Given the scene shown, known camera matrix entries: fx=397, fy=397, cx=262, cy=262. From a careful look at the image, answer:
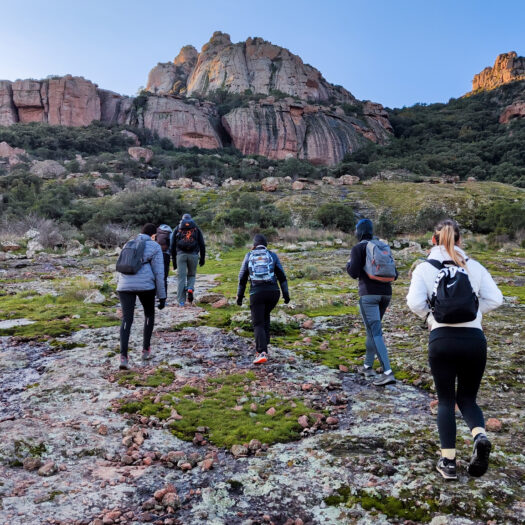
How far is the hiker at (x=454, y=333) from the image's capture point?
9.04ft

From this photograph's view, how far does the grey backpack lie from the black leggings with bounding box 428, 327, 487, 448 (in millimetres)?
1863

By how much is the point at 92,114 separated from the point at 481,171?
244 ft

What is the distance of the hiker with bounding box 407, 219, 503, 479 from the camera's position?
2.75 metres

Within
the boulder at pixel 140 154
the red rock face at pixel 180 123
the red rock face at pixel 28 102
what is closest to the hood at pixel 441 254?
the boulder at pixel 140 154

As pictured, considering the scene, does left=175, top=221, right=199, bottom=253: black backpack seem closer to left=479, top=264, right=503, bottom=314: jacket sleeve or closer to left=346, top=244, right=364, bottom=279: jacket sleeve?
left=346, top=244, right=364, bottom=279: jacket sleeve

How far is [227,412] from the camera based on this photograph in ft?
13.0

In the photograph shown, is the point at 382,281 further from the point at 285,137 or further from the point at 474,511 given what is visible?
the point at 285,137

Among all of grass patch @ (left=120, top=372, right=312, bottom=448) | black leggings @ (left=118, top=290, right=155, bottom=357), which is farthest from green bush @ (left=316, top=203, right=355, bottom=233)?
grass patch @ (left=120, top=372, right=312, bottom=448)

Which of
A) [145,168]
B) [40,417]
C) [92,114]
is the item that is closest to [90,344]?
[40,417]

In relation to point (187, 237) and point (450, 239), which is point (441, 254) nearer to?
point (450, 239)

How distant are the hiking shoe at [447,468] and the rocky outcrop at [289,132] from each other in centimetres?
8068

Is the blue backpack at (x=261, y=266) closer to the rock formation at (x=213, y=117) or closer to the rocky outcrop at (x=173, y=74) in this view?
the rock formation at (x=213, y=117)

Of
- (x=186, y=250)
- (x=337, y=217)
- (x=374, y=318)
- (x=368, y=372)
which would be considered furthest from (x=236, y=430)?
(x=337, y=217)

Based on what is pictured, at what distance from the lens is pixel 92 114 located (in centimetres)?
8338
